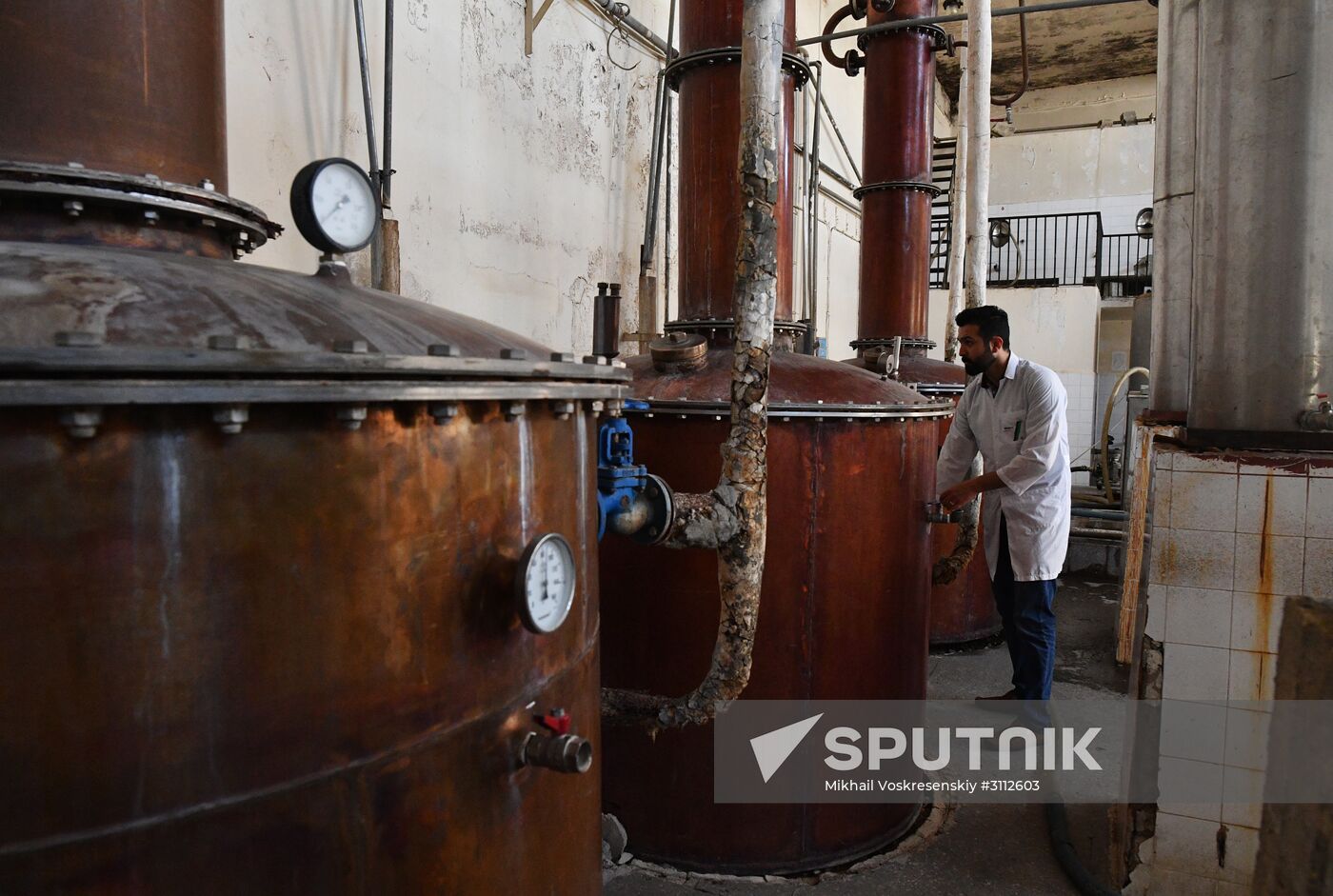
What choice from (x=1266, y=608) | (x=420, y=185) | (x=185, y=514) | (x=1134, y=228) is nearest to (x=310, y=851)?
(x=185, y=514)

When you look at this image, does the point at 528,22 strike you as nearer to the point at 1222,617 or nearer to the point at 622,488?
the point at 622,488

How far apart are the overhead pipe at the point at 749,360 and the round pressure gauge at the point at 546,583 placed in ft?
3.03

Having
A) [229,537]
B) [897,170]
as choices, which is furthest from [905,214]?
[229,537]

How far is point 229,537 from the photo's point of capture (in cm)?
100

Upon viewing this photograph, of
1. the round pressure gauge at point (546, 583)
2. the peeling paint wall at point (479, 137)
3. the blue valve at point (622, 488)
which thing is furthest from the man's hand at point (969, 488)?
the round pressure gauge at point (546, 583)

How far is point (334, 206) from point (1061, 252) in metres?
14.7

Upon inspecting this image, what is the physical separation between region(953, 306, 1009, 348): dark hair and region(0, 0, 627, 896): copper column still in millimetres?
2617

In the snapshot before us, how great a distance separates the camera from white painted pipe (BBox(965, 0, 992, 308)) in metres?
5.28

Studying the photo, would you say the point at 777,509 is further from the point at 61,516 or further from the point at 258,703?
the point at 61,516

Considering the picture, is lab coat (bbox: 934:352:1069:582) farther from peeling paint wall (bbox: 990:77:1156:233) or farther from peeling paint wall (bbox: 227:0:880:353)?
peeling paint wall (bbox: 990:77:1156:233)

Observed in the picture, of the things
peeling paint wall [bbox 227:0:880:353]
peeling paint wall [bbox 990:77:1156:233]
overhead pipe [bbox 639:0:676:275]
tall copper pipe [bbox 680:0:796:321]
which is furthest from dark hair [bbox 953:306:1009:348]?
peeling paint wall [bbox 990:77:1156:233]

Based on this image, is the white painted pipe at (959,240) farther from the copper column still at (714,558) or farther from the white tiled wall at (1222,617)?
the white tiled wall at (1222,617)

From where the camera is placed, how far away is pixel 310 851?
1083mm


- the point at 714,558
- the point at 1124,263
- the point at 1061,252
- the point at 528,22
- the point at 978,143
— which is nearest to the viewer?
the point at 714,558
